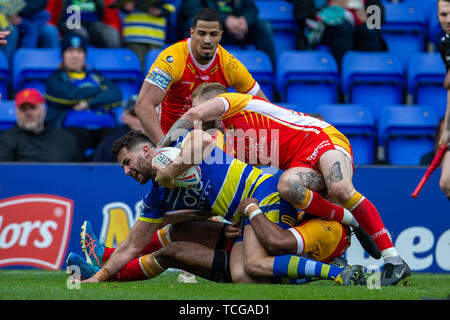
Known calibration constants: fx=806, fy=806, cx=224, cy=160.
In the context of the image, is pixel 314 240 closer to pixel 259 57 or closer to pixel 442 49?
pixel 442 49

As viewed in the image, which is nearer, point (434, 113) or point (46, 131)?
point (46, 131)

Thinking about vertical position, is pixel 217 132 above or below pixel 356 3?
below

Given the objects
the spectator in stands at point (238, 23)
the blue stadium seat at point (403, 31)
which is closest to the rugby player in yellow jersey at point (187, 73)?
the spectator in stands at point (238, 23)

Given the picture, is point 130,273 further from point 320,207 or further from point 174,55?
point 174,55

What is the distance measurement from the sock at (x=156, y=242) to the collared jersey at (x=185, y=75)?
132 cm

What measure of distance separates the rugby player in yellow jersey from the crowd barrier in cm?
107

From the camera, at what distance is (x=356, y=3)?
1042cm

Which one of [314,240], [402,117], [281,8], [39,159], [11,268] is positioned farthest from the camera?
[281,8]

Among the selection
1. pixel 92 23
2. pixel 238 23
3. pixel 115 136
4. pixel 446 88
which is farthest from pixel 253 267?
pixel 92 23

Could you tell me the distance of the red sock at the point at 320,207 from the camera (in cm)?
570

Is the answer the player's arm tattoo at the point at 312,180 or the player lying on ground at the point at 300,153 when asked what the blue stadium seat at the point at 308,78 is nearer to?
the player lying on ground at the point at 300,153

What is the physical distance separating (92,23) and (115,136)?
2266mm

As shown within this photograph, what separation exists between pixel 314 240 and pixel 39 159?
12.4 feet

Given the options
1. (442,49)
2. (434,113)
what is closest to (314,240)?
(442,49)
